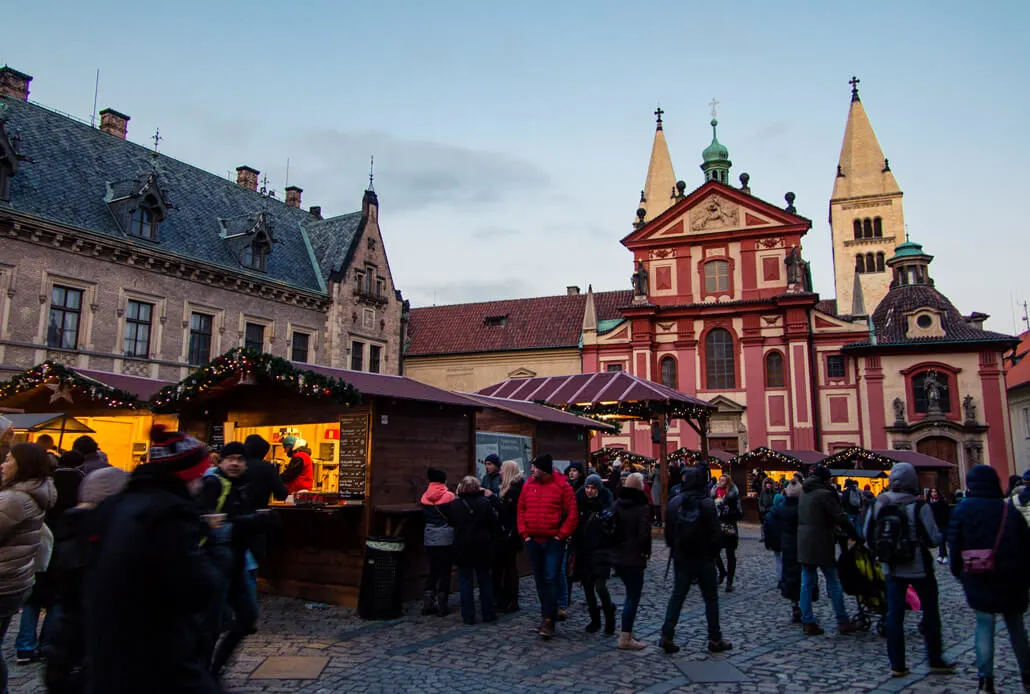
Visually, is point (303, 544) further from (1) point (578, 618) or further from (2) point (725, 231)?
(2) point (725, 231)

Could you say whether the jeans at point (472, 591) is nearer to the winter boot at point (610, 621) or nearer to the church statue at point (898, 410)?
the winter boot at point (610, 621)

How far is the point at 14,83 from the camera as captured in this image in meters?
25.5

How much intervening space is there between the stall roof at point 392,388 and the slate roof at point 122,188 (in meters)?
15.7

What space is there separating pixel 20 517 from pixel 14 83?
2601 cm

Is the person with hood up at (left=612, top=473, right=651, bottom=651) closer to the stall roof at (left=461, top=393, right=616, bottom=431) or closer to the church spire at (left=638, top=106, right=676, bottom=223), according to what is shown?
the stall roof at (left=461, top=393, right=616, bottom=431)

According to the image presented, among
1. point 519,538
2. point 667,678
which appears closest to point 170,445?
point 667,678

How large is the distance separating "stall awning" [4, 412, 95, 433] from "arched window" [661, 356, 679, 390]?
29.7 meters

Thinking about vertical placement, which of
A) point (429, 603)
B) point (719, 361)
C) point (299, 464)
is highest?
point (719, 361)

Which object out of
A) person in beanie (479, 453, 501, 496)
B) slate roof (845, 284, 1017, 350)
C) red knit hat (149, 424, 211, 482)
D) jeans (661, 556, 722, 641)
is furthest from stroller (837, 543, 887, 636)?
slate roof (845, 284, 1017, 350)

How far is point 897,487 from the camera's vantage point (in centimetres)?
741

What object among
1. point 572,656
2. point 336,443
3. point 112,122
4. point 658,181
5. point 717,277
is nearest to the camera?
point 572,656

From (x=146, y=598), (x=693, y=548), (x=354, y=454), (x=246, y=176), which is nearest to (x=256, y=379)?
(x=354, y=454)

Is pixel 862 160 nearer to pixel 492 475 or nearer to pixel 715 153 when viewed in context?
pixel 715 153

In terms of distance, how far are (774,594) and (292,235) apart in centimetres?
2710
